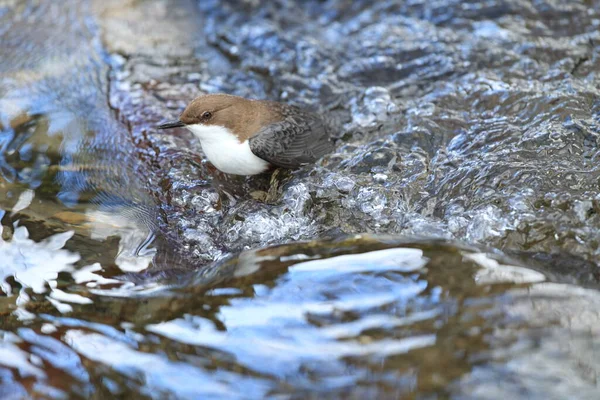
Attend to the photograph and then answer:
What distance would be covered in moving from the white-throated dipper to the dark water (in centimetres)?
16

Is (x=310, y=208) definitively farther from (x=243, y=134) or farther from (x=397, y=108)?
(x=397, y=108)

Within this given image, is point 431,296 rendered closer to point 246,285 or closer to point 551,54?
point 246,285

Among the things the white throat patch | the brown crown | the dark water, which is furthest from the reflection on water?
the brown crown

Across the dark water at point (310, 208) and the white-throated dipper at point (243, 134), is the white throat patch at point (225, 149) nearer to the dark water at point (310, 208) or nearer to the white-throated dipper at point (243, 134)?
the white-throated dipper at point (243, 134)

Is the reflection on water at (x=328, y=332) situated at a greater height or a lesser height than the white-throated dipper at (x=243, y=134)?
lesser

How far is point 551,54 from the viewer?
472 cm

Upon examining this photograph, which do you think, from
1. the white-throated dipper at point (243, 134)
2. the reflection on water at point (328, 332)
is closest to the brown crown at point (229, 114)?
the white-throated dipper at point (243, 134)

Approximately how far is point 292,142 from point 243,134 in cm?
29

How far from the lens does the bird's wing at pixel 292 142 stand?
3.70 m

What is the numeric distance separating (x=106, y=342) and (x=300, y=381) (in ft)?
2.59

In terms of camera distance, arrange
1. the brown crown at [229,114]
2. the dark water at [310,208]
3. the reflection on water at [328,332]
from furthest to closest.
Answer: the brown crown at [229,114] → the dark water at [310,208] → the reflection on water at [328,332]

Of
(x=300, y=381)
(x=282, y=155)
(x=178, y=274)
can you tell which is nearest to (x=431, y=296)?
(x=300, y=381)

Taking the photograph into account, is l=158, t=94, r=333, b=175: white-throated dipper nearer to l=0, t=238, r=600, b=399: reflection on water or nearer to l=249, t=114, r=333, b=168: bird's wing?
l=249, t=114, r=333, b=168: bird's wing

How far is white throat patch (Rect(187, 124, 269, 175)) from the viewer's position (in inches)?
144
